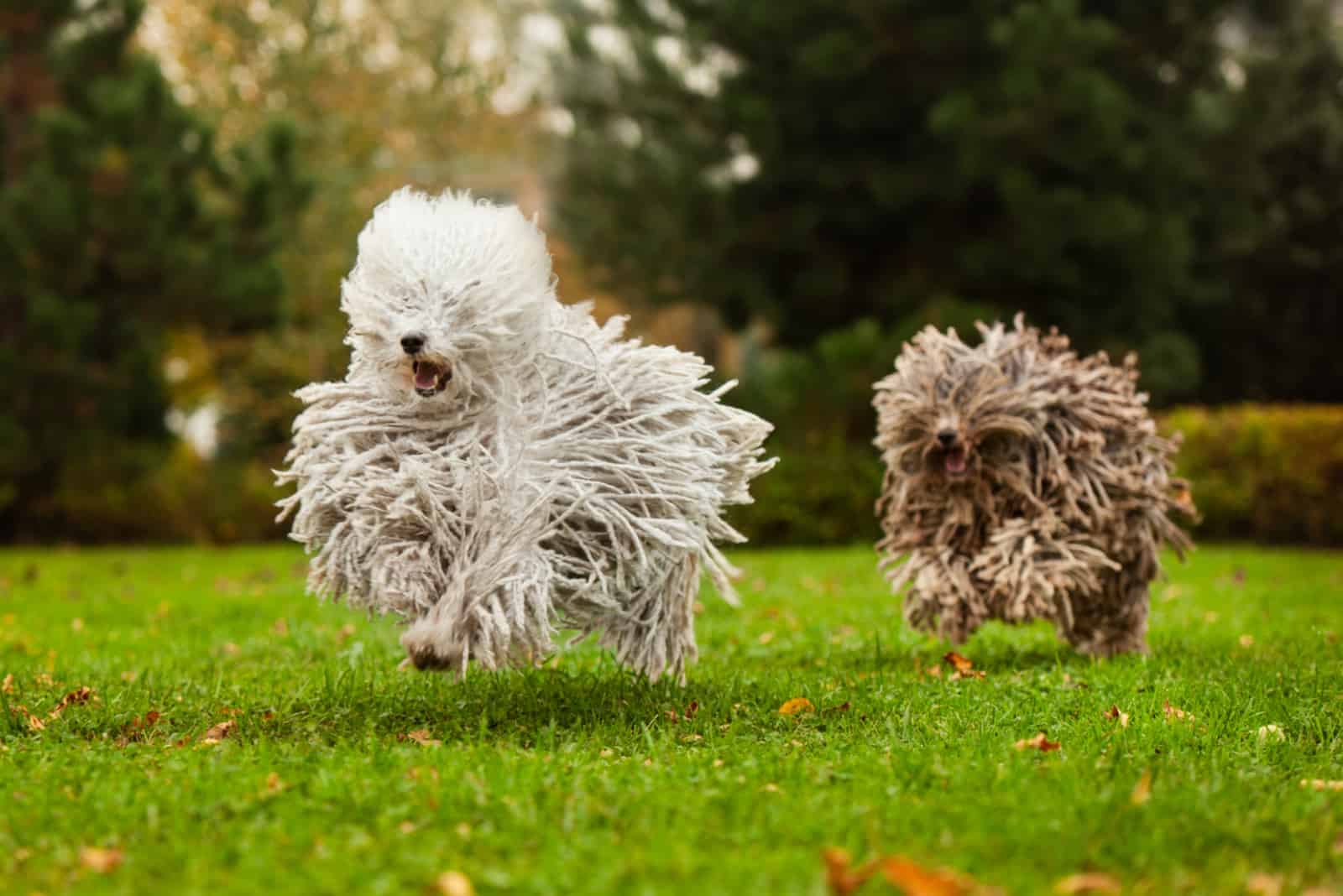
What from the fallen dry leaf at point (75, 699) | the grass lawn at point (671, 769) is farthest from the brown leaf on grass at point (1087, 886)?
the fallen dry leaf at point (75, 699)

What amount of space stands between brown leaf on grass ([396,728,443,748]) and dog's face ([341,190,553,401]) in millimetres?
1124

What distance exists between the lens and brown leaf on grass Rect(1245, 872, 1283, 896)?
3166 mm

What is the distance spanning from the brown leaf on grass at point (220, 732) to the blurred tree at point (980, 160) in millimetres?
13705

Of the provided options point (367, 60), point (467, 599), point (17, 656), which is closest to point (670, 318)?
point (367, 60)

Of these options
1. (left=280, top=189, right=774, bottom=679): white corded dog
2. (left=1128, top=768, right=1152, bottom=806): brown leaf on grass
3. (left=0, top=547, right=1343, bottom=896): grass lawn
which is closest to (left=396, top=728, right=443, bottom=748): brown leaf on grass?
(left=0, top=547, right=1343, bottom=896): grass lawn

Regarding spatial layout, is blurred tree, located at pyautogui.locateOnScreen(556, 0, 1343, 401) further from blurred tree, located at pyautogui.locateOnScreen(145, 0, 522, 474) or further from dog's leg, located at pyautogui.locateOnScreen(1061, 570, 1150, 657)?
dog's leg, located at pyautogui.locateOnScreen(1061, 570, 1150, 657)

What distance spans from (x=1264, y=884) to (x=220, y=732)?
3.29m

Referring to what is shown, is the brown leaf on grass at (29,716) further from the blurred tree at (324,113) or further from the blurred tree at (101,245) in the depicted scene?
the blurred tree at (324,113)

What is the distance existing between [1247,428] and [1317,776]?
12.3m

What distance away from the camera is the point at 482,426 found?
5098 millimetres

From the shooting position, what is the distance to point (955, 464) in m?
6.54

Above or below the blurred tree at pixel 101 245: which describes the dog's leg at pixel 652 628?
below

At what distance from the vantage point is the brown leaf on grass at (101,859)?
3.38 metres

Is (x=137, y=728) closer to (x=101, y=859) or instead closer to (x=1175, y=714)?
(x=101, y=859)
